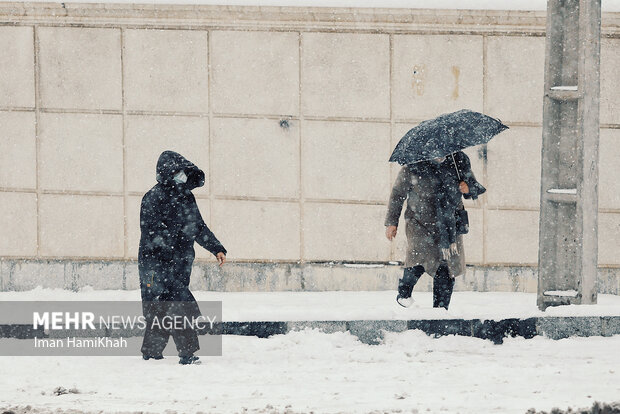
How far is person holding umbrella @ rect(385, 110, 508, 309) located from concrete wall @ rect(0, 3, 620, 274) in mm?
2367

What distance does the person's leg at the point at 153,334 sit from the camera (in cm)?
827

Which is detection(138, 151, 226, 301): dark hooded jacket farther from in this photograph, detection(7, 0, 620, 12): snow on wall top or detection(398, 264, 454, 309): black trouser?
detection(7, 0, 620, 12): snow on wall top

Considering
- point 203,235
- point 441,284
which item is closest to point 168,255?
point 203,235

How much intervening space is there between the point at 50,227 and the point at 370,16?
14.1 feet

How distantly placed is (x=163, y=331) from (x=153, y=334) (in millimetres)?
92

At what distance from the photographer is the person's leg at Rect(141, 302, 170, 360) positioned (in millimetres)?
8273

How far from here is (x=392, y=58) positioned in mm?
11922

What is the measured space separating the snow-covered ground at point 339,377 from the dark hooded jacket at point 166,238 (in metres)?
0.59

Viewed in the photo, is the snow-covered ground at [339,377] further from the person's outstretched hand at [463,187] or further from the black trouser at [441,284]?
the person's outstretched hand at [463,187]

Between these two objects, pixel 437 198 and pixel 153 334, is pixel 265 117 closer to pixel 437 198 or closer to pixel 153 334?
pixel 437 198

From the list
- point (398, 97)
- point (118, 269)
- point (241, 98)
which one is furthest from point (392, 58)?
point (118, 269)

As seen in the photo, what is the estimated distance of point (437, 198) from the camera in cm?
955

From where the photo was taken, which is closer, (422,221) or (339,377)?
(339,377)

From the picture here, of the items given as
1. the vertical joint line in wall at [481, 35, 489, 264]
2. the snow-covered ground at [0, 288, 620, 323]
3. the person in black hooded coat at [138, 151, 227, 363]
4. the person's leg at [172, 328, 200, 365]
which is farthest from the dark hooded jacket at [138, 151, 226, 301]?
the vertical joint line in wall at [481, 35, 489, 264]
